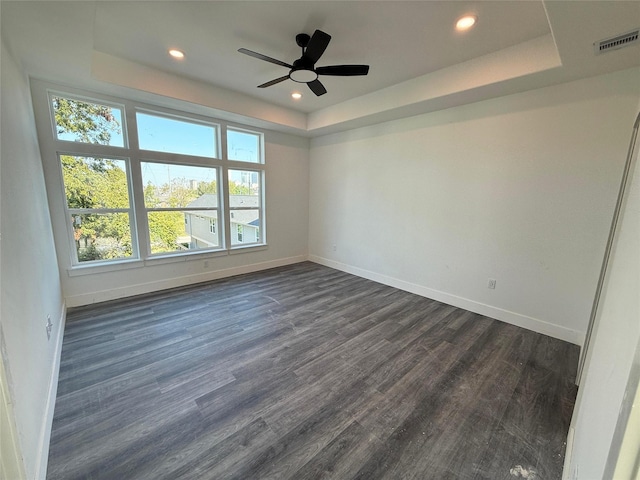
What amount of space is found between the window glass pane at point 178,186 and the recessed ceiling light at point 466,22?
3.83 meters

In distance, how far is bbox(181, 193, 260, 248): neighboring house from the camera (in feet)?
14.4

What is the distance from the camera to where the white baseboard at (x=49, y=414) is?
4.43ft

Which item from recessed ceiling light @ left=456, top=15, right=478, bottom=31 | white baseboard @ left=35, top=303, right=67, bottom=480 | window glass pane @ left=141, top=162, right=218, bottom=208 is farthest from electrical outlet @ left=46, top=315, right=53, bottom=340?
recessed ceiling light @ left=456, top=15, right=478, bottom=31

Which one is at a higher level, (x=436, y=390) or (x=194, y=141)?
(x=194, y=141)

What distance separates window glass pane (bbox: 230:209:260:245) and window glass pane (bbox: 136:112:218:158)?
3.76 feet

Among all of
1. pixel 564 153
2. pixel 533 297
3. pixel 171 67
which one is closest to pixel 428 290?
pixel 533 297

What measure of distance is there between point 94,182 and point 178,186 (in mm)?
1016

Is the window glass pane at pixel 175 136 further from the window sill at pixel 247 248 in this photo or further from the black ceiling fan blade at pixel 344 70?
the black ceiling fan blade at pixel 344 70

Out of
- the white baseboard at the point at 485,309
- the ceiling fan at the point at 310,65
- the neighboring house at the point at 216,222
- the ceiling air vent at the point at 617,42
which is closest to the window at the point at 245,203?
the neighboring house at the point at 216,222

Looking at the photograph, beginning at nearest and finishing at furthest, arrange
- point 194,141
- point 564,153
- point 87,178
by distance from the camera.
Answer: point 564,153 < point 87,178 < point 194,141

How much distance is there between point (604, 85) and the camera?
2453 mm

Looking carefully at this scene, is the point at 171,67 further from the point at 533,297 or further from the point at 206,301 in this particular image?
the point at 533,297

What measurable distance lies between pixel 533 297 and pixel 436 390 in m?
1.90

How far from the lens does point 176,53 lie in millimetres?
2838
